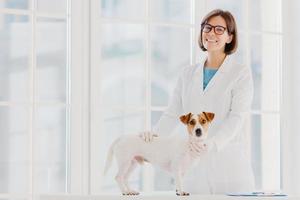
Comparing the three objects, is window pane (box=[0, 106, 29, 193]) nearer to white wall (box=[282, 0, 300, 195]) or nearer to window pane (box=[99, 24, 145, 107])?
window pane (box=[99, 24, 145, 107])

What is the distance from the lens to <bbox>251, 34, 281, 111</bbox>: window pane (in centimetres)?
446

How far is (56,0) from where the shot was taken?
396 cm

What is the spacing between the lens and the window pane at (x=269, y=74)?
14.6ft

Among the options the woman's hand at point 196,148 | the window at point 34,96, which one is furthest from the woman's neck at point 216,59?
the window at point 34,96

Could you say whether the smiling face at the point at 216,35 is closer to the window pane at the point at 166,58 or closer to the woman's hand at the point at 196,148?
the woman's hand at the point at 196,148

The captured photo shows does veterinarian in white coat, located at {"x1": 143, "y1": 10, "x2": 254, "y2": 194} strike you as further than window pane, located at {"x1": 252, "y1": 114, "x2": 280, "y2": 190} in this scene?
No

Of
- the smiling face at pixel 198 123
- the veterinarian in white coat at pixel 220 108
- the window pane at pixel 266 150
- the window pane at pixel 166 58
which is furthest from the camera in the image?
the window pane at pixel 166 58

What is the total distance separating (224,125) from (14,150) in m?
1.40

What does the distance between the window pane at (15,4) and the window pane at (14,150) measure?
54 centimetres

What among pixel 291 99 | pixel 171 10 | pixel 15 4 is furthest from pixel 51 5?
pixel 291 99

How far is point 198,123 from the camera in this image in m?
2.75

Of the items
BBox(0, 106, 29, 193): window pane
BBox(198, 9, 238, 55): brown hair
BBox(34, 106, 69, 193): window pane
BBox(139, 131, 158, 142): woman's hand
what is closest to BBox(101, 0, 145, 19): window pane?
BBox(34, 106, 69, 193): window pane

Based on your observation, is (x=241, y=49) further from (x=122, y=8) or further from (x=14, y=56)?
(x=14, y=56)

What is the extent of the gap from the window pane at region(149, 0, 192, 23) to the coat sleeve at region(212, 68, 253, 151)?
5.64 feet
